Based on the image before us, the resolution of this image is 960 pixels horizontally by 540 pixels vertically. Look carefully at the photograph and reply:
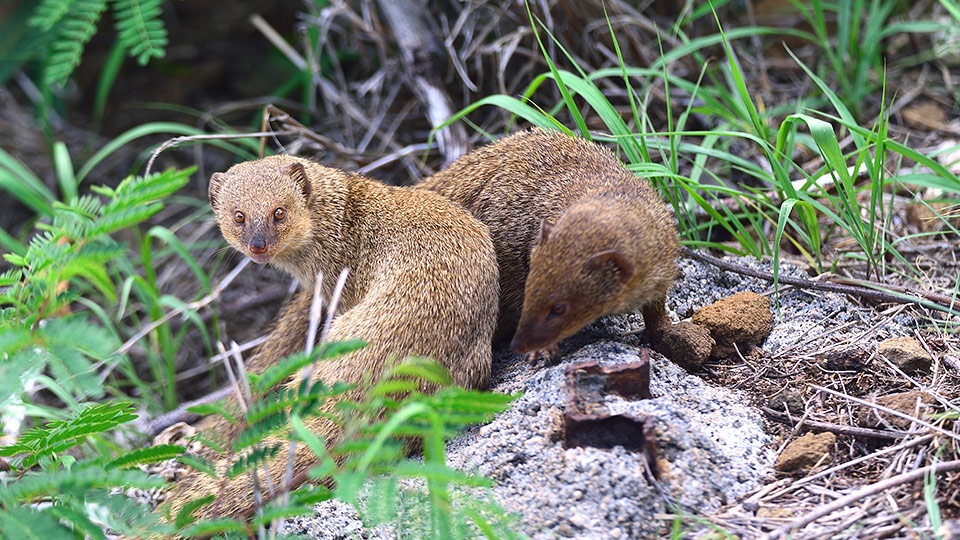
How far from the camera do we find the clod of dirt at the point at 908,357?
2.63m

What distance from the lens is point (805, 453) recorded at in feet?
7.64

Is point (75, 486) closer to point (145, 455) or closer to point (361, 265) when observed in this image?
point (145, 455)

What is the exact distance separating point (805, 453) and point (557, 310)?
763mm

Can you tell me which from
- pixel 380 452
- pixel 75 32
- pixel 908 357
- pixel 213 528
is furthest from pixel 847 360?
pixel 75 32

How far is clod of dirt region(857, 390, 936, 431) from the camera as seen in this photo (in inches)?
94.7

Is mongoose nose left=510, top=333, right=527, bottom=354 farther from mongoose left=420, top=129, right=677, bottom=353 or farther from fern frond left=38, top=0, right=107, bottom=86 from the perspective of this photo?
fern frond left=38, top=0, right=107, bottom=86

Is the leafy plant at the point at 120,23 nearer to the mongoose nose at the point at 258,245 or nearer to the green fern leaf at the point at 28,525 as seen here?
the mongoose nose at the point at 258,245

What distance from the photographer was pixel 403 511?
7.66 feet

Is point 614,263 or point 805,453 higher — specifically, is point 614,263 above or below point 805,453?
above

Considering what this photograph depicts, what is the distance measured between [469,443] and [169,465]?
131 centimetres

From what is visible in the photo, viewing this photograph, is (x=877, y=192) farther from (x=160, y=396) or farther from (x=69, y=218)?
(x=160, y=396)

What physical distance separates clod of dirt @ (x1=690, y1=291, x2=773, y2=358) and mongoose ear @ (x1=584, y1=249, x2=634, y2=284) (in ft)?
1.42

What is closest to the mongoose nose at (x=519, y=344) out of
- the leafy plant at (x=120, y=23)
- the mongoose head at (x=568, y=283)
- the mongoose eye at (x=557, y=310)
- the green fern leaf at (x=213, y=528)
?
the mongoose head at (x=568, y=283)

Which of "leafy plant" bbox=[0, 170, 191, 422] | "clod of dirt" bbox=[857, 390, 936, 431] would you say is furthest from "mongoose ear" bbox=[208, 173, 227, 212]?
"clod of dirt" bbox=[857, 390, 936, 431]
